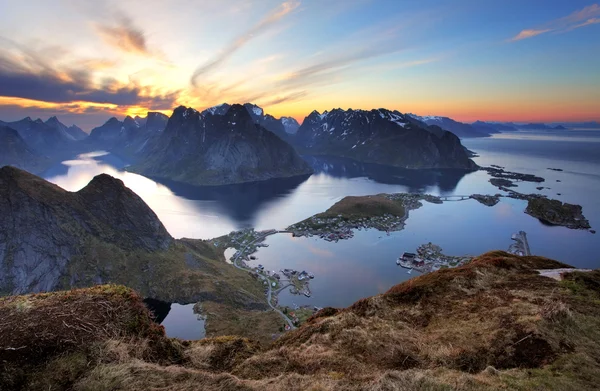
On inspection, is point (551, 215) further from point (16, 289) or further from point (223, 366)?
point (16, 289)

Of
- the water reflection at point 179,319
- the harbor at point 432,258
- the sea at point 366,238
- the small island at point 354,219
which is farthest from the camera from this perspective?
the small island at point 354,219

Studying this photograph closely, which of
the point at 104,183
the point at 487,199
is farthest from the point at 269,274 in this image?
the point at 487,199

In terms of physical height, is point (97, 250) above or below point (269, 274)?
above

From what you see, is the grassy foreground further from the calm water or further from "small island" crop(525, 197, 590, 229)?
"small island" crop(525, 197, 590, 229)

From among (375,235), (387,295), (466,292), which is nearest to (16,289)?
(387,295)

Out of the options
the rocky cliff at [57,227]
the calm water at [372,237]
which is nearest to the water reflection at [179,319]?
the rocky cliff at [57,227]

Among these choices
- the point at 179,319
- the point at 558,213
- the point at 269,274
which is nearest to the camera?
the point at 179,319

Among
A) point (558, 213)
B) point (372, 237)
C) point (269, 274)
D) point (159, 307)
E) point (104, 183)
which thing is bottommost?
point (558, 213)

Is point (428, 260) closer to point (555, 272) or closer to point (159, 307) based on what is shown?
point (555, 272)

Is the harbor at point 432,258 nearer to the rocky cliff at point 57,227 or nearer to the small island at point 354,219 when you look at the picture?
the small island at point 354,219
